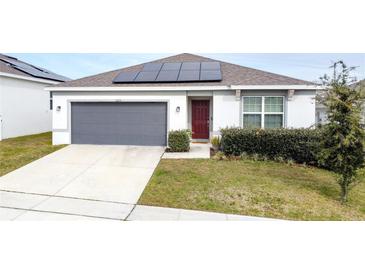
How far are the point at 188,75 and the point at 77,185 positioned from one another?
25.8ft

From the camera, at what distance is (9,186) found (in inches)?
225

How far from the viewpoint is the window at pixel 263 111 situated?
10.6m

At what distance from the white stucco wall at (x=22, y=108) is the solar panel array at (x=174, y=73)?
6.43m

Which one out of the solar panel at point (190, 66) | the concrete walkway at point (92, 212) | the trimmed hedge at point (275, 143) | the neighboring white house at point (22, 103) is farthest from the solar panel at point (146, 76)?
the concrete walkway at point (92, 212)

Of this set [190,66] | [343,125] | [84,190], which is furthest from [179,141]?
[343,125]

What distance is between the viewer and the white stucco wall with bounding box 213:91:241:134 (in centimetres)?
1077

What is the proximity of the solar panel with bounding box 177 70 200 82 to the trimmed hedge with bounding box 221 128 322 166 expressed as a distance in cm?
349

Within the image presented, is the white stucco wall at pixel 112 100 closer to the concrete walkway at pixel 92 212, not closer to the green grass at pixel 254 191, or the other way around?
the green grass at pixel 254 191

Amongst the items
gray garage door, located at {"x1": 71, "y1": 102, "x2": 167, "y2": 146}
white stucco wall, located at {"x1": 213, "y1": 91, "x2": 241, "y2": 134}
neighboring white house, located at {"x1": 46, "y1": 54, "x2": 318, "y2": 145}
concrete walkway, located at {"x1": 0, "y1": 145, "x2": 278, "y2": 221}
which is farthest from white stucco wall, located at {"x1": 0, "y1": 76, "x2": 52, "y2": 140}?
white stucco wall, located at {"x1": 213, "y1": 91, "x2": 241, "y2": 134}

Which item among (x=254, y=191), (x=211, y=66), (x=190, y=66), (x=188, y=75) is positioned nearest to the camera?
(x=254, y=191)

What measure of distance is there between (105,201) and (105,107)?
724cm

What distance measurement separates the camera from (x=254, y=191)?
5.79m

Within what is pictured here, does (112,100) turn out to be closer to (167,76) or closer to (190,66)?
(167,76)

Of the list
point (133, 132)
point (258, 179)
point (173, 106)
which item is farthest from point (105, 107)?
point (258, 179)
